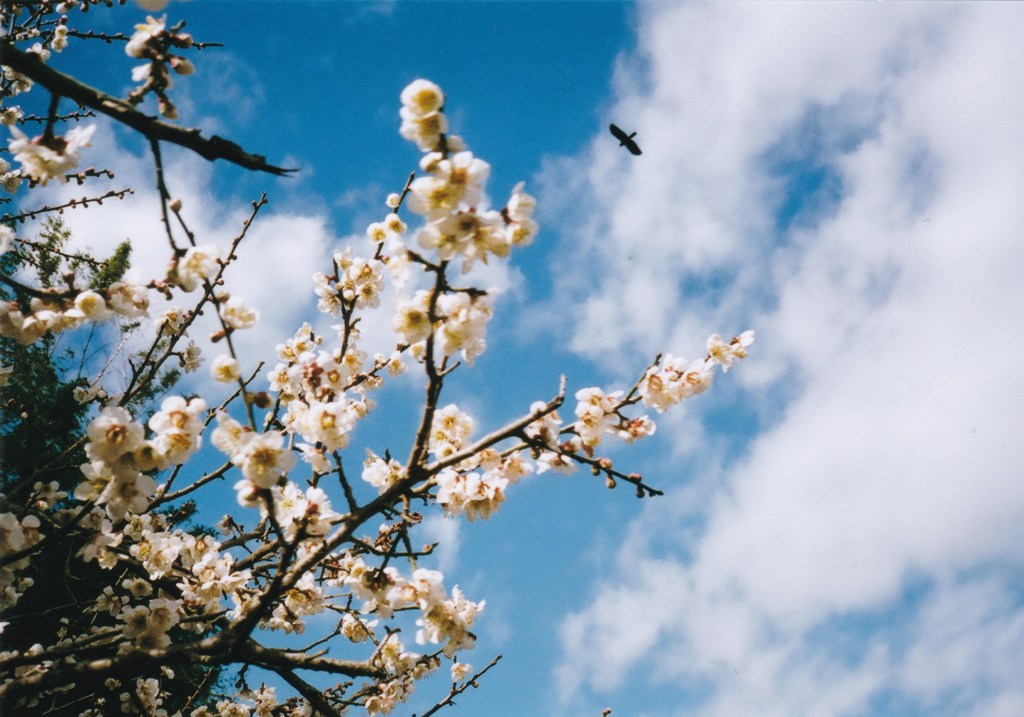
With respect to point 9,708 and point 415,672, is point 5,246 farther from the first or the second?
point 415,672

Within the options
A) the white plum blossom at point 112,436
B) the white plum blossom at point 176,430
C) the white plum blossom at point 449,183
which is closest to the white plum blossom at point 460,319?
the white plum blossom at point 449,183

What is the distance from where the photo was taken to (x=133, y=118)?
74.2 inches

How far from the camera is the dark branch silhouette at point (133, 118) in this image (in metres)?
1.85

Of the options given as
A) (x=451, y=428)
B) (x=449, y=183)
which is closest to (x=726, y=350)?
(x=451, y=428)

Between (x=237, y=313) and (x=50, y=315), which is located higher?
(x=50, y=315)

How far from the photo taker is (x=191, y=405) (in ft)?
7.42

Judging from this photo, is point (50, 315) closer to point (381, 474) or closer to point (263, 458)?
point (263, 458)

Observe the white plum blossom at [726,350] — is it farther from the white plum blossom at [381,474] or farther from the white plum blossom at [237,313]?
the white plum blossom at [237,313]

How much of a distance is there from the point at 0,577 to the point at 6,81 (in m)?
4.11

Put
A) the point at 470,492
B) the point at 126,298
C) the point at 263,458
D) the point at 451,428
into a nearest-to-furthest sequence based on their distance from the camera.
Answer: the point at 263,458, the point at 126,298, the point at 470,492, the point at 451,428

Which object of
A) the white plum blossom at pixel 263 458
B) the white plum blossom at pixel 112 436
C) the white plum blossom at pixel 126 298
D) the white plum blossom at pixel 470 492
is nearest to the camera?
the white plum blossom at pixel 263 458

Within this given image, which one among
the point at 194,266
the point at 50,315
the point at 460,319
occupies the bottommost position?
the point at 460,319

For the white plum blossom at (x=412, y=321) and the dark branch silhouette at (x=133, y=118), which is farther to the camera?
the white plum blossom at (x=412, y=321)

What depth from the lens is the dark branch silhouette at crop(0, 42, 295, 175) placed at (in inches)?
72.8
